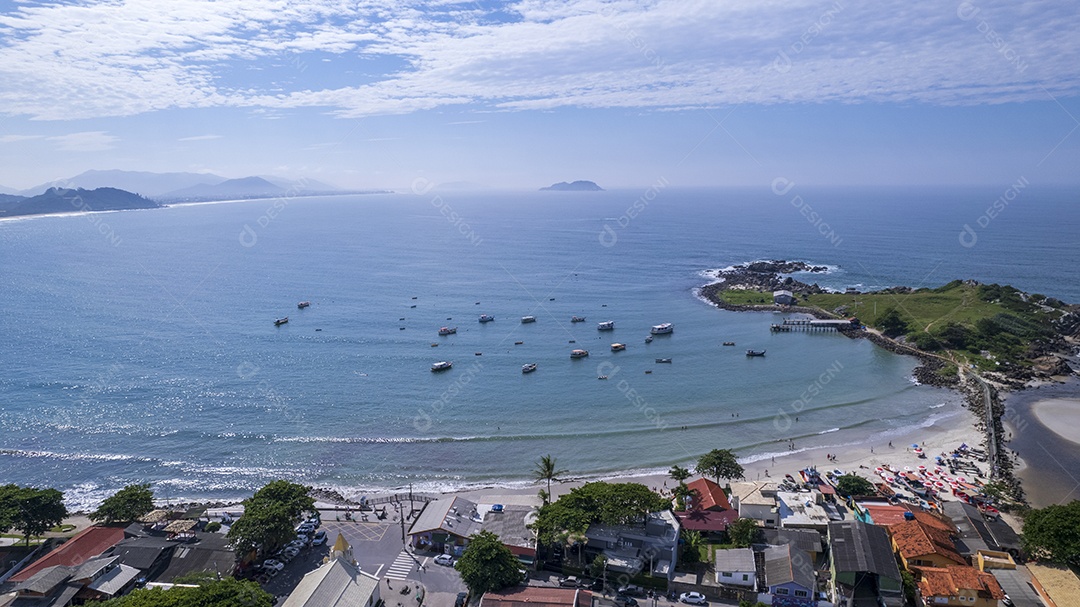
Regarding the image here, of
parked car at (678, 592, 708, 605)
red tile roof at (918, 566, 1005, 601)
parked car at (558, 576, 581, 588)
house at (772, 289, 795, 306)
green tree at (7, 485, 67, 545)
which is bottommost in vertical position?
parked car at (678, 592, 708, 605)

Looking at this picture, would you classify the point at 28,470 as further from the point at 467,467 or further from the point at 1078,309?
the point at 1078,309

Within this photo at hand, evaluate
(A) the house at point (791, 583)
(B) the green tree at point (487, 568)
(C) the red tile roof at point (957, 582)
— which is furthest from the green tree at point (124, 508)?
(C) the red tile roof at point (957, 582)

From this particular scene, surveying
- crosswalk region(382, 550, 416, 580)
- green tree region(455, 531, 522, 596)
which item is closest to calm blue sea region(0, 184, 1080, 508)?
crosswalk region(382, 550, 416, 580)

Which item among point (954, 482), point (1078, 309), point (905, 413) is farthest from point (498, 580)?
point (1078, 309)

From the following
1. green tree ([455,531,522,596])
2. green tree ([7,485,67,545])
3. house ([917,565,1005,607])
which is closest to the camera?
house ([917,565,1005,607])

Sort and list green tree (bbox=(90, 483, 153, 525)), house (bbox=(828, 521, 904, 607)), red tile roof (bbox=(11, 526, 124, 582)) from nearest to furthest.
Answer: house (bbox=(828, 521, 904, 607))
red tile roof (bbox=(11, 526, 124, 582))
green tree (bbox=(90, 483, 153, 525))

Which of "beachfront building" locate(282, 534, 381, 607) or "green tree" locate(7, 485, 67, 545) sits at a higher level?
"green tree" locate(7, 485, 67, 545)

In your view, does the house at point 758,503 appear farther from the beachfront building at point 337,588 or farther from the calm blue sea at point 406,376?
the beachfront building at point 337,588

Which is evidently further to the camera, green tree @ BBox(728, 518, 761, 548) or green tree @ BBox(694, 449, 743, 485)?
green tree @ BBox(694, 449, 743, 485)

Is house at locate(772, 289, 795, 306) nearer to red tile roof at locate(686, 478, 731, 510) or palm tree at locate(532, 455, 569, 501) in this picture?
palm tree at locate(532, 455, 569, 501)
